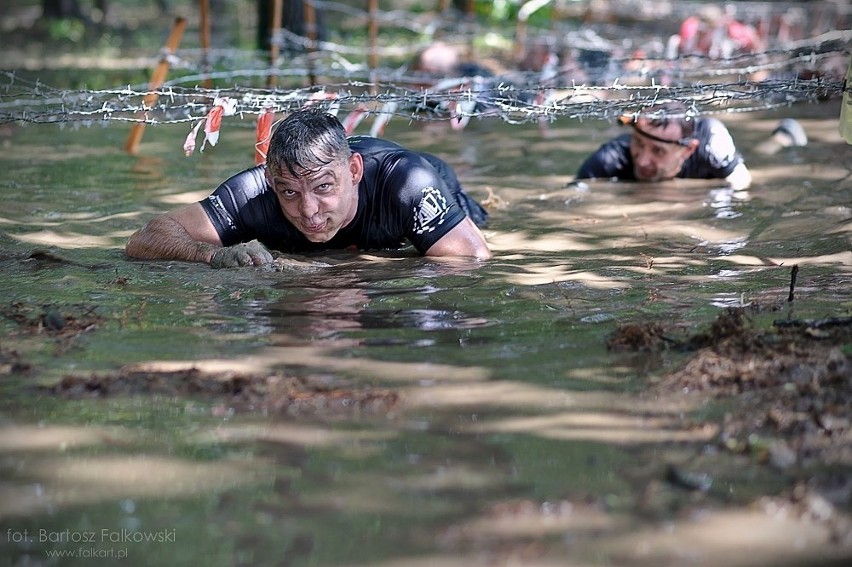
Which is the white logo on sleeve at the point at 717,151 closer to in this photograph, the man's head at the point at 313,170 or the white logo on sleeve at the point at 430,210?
the white logo on sleeve at the point at 430,210

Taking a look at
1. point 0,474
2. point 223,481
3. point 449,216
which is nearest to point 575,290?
point 449,216

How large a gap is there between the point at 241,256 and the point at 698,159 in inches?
173

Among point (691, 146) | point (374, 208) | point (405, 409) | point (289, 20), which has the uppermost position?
point (289, 20)

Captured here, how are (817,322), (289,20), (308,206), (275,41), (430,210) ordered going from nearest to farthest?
(817,322), (308,206), (430,210), (275,41), (289,20)

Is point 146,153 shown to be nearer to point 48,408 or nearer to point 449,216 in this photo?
point 449,216

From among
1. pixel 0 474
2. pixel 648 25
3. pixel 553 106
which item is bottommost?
pixel 0 474

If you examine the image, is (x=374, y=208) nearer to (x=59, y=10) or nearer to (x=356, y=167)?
(x=356, y=167)

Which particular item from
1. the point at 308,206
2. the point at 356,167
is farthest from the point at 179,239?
the point at 356,167

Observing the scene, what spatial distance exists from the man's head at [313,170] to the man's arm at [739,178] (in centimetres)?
372

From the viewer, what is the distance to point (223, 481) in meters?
3.36

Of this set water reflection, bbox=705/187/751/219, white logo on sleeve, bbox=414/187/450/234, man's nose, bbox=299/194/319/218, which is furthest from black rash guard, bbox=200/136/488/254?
water reflection, bbox=705/187/751/219

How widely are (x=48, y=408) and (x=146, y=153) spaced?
271 inches

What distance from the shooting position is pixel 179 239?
622 cm

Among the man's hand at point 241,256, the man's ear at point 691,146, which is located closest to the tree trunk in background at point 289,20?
the man's ear at point 691,146
